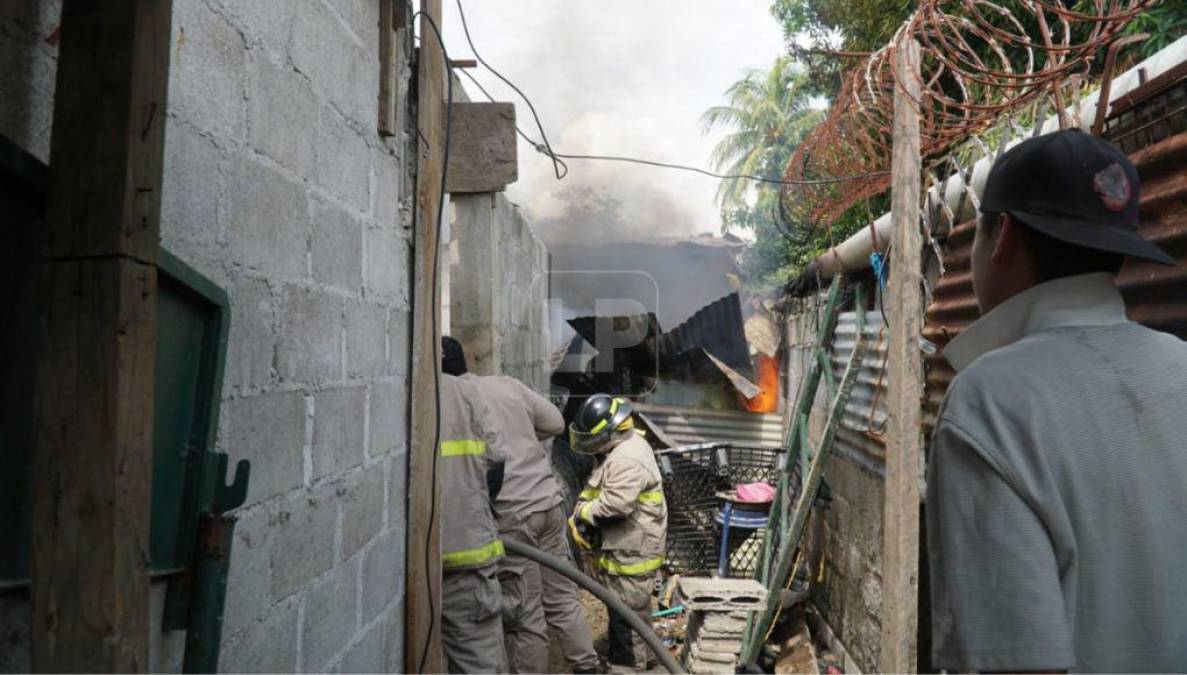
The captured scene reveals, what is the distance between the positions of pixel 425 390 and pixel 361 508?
0.68 meters

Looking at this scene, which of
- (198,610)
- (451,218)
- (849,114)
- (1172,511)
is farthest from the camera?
(451,218)

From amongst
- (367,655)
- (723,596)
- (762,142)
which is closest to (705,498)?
(723,596)

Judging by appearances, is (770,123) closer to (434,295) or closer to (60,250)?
(434,295)

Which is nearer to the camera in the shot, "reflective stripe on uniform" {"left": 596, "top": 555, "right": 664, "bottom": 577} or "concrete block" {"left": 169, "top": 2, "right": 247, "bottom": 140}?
"concrete block" {"left": 169, "top": 2, "right": 247, "bottom": 140}

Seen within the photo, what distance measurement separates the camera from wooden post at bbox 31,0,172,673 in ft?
3.05

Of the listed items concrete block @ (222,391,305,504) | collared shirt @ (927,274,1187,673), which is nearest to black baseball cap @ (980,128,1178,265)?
collared shirt @ (927,274,1187,673)

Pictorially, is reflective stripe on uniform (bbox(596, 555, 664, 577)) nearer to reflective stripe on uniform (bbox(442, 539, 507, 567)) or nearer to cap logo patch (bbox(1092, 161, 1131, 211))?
reflective stripe on uniform (bbox(442, 539, 507, 567))

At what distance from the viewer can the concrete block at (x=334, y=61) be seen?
86.7 inches

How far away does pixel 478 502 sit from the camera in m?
4.71

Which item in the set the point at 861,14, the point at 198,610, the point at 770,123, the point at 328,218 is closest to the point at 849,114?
the point at 328,218

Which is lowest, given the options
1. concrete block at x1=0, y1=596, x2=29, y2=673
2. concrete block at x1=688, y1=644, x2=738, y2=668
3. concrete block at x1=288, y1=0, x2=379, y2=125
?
concrete block at x1=688, y1=644, x2=738, y2=668

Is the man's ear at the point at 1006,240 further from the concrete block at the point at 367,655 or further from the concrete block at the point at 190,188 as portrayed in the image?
the concrete block at the point at 367,655

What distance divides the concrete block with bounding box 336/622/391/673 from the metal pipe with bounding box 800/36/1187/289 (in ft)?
7.96

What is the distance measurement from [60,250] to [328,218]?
56.9 inches
